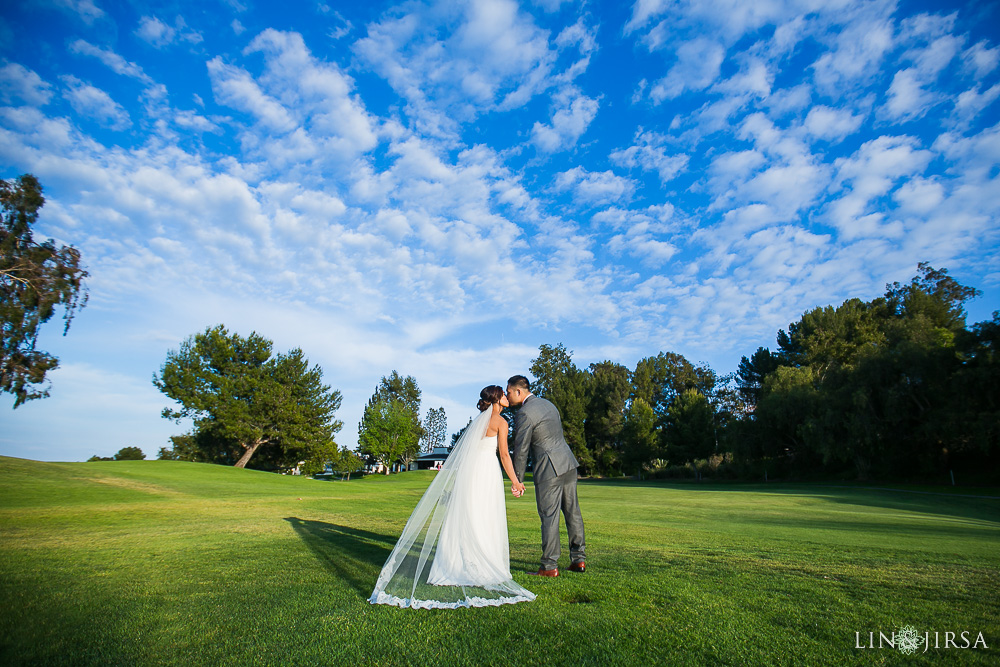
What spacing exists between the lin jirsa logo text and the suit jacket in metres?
3.20

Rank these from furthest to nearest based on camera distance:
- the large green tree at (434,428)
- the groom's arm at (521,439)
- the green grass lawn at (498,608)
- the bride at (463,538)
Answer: the large green tree at (434,428) < the groom's arm at (521,439) < the bride at (463,538) < the green grass lawn at (498,608)

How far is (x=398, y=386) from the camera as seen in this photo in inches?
3607

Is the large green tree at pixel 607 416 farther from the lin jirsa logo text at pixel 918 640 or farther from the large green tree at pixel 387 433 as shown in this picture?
the lin jirsa logo text at pixel 918 640

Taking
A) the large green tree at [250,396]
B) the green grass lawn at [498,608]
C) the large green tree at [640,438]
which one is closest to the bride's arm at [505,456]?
Answer: the green grass lawn at [498,608]

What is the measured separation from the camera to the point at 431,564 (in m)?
5.52

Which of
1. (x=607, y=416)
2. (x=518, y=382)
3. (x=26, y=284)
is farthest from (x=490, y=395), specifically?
(x=607, y=416)

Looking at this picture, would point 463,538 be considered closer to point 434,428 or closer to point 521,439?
point 521,439

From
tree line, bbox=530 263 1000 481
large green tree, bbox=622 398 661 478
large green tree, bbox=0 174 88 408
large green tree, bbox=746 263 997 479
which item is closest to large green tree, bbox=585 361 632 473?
tree line, bbox=530 263 1000 481

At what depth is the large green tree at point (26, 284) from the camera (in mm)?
26359

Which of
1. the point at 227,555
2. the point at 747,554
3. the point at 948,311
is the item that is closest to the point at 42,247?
the point at 227,555

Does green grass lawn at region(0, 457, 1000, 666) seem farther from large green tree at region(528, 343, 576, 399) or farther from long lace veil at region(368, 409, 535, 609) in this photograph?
large green tree at region(528, 343, 576, 399)

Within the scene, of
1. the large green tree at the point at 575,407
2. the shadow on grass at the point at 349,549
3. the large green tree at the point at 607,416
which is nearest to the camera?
the shadow on grass at the point at 349,549

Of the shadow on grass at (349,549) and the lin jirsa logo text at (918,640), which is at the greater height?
the lin jirsa logo text at (918,640)

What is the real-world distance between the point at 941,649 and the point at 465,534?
13.5 feet
